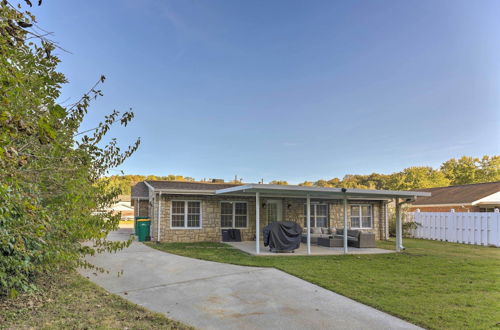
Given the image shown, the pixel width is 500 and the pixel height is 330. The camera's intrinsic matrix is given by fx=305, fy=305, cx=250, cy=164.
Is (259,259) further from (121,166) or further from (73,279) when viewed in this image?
(121,166)

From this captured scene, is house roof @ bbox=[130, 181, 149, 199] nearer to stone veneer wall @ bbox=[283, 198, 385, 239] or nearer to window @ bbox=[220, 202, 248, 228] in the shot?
window @ bbox=[220, 202, 248, 228]

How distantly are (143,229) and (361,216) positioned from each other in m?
11.7

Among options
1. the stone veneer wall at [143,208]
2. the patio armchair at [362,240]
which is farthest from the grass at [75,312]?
the stone veneer wall at [143,208]

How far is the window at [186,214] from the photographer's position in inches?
558

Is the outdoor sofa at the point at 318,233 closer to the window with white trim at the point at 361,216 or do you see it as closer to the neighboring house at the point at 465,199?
the window with white trim at the point at 361,216

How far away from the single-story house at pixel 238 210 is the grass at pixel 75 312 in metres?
7.19

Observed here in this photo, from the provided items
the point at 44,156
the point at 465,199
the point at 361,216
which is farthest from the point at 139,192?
the point at 465,199

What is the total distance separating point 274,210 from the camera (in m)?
16.2

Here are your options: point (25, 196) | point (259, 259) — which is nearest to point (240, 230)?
point (259, 259)

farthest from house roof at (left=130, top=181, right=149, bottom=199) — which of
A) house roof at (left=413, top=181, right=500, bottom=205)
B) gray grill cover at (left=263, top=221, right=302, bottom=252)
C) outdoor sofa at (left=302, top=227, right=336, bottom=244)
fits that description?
house roof at (left=413, top=181, right=500, bottom=205)

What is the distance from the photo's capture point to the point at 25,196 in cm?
216

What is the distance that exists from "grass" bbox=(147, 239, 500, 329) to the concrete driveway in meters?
0.49

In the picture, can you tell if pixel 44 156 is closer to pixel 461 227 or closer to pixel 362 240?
pixel 362 240

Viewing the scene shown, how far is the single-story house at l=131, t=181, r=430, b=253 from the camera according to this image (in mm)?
13680
